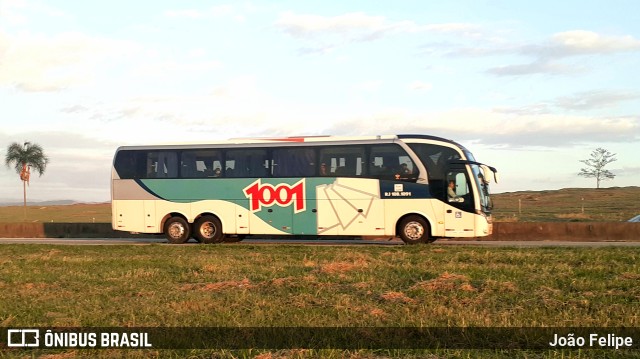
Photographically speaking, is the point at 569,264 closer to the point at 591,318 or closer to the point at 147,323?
the point at 591,318

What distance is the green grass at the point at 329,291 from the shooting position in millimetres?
8289

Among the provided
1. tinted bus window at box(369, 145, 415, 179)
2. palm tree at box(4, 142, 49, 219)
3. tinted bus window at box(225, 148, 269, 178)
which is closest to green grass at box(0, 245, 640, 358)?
tinted bus window at box(369, 145, 415, 179)

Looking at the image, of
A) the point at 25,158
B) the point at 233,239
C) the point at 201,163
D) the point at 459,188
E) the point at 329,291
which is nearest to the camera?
the point at 329,291

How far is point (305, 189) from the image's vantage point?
23.3m

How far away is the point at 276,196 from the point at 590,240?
41.1 ft

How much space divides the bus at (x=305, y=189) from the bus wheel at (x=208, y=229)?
37 millimetres

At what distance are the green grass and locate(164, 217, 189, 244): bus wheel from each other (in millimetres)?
7626

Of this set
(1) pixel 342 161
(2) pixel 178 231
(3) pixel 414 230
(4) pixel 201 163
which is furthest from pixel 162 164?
(3) pixel 414 230

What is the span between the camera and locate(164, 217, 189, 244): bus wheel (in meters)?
24.5

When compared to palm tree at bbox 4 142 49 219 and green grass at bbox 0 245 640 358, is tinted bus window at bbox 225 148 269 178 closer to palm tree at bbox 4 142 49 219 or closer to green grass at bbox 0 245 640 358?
green grass at bbox 0 245 640 358

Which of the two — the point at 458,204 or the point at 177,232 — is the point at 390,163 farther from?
the point at 177,232

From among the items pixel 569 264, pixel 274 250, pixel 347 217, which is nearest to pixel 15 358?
pixel 569 264

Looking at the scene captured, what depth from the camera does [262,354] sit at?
645 centimetres

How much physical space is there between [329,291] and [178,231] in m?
14.9
